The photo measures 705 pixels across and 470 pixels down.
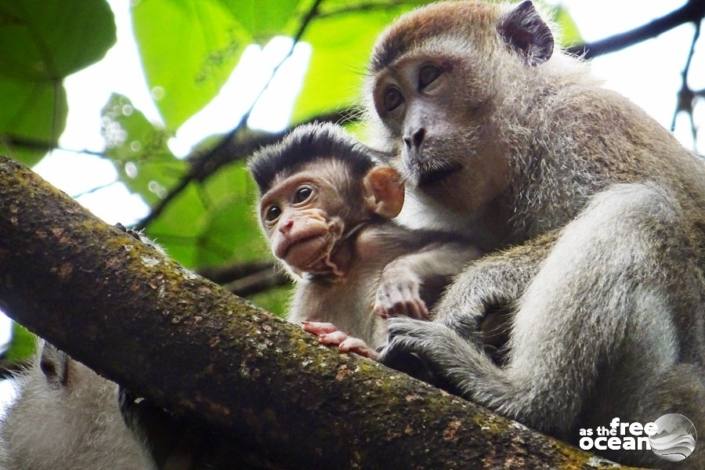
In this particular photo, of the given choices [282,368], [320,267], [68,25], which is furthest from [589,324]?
[68,25]

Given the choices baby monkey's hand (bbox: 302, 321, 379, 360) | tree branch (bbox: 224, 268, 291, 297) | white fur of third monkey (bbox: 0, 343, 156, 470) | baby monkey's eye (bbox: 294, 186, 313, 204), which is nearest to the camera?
baby monkey's hand (bbox: 302, 321, 379, 360)

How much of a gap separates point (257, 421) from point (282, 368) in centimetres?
21

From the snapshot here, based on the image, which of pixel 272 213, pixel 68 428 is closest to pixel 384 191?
pixel 272 213

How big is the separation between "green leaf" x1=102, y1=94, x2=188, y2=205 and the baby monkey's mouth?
1.83m

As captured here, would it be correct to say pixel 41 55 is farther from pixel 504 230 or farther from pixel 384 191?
pixel 504 230

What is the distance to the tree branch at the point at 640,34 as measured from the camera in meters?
6.90

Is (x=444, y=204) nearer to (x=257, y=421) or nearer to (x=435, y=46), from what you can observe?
(x=435, y=46)

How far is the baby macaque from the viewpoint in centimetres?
543

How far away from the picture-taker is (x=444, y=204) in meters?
5.71

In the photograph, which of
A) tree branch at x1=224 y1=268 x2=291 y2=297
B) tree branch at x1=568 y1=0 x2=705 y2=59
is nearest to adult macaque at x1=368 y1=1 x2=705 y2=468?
tree branch at x1=568 y1=0 x2=705 y2=59

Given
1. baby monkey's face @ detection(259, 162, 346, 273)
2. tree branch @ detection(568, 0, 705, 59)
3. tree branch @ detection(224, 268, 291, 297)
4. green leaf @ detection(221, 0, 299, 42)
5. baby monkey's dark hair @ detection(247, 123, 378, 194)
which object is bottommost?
baby monkey's face @ detection(259, 162, 346, 273)

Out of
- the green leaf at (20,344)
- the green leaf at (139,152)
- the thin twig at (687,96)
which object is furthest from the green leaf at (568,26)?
the green leaf at (20,344)

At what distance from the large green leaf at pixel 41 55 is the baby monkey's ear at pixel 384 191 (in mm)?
1634

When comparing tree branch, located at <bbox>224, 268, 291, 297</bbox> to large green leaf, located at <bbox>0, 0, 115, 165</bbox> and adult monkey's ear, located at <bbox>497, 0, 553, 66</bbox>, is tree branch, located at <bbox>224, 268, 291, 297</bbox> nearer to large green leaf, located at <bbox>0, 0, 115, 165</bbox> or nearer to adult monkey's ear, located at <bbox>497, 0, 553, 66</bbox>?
large green leaf, located at <bbox>0, 0, 115, 165</bbox>
